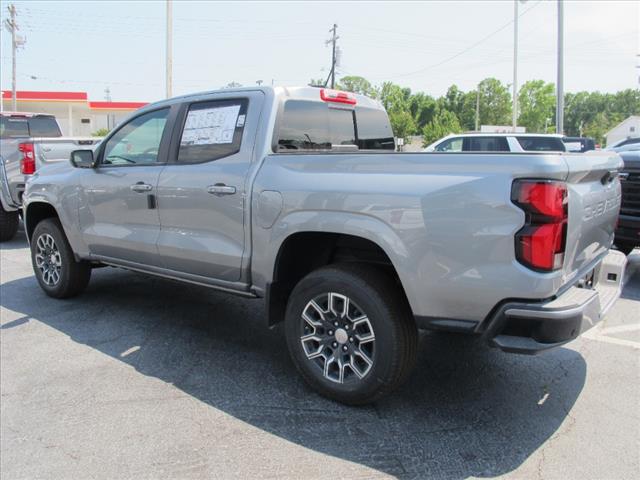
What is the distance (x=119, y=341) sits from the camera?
4.67m

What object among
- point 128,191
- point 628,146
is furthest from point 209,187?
point 628,146

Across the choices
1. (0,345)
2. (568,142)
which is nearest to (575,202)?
(0,345)

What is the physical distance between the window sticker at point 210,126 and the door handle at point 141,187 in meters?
0.47

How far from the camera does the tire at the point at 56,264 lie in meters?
5.62

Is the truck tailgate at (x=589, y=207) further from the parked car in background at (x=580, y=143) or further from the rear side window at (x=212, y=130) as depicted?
the parked car in background at (x=580, y=143)

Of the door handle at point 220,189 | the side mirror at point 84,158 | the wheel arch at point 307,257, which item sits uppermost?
the side mirror at point 84,158

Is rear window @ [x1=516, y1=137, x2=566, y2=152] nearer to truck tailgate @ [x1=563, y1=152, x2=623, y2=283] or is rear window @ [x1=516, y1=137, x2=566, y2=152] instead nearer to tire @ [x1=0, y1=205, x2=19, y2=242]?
truck tailgate @ [x1=563, y1=152, x2=623, y2=283]

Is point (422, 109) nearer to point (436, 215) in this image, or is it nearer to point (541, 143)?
point (541, 143)

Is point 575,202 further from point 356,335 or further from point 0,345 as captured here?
point 0,345

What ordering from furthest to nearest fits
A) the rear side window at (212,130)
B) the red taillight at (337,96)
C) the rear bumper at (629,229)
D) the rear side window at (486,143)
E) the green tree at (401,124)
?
the green tree at (401,124) → the rear side window at (486,143) → the rear bumper at (629,229) → the red taillight at (337,96) → the rear side window at (212,130)

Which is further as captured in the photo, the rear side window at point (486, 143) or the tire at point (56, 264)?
the rear side window at point (486, 143)

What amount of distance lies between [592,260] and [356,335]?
1517 mm

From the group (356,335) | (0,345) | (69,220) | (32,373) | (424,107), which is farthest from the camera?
(424,107)

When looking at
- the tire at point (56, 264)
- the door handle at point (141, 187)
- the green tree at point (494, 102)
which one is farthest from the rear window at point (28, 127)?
the green tree at point (494, 102)
